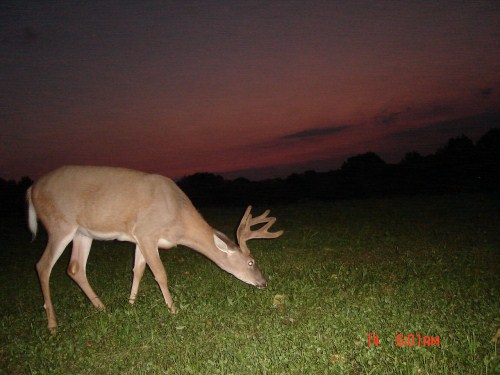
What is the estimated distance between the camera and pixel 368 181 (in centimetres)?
3350

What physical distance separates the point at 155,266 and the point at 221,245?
102cm

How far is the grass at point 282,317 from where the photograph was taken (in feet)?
13.2

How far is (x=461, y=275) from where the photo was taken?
687cm

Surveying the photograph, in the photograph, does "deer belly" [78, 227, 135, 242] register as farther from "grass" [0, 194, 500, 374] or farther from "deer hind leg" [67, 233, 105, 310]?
"grass" [0, 194, 500, 374]

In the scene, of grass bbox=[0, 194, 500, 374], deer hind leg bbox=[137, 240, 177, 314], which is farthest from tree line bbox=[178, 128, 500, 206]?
deer hind leg bbox=[137, 240, 177, 314]

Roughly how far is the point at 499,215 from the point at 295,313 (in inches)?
488

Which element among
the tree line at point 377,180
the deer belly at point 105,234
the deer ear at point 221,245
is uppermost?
the deer belly at point 105,234

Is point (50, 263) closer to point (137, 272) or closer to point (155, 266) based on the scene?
point (137, 272)

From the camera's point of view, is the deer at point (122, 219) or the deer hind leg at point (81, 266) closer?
the deer at point (122, 219)

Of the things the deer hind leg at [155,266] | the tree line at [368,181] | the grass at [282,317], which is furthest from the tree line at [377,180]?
the deer hind leg at [155,266]

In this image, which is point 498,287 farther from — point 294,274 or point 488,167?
point 488,167
